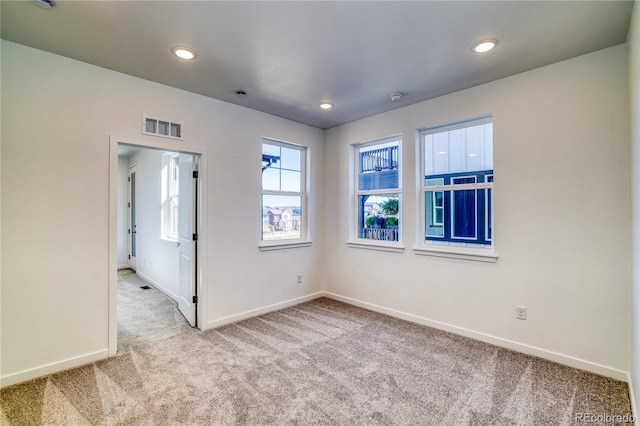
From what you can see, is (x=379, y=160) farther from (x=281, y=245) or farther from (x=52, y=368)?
(x=52, y=368)

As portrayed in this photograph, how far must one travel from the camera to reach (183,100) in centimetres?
332

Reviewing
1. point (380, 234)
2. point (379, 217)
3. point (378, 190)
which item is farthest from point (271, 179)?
point (380, 234)

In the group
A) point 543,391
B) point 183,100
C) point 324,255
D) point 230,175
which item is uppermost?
point 183,100

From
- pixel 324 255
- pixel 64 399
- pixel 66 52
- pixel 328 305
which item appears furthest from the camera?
pixel 324 255

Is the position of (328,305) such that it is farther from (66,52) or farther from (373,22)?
(66,52)

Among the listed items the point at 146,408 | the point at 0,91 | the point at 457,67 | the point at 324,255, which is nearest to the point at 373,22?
the point at 457,67

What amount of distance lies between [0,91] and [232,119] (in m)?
1.99

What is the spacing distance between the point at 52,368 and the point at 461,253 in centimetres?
401

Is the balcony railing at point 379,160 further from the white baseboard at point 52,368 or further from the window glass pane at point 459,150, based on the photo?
the white baseboard at point 52,368

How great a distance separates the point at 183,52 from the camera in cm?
250

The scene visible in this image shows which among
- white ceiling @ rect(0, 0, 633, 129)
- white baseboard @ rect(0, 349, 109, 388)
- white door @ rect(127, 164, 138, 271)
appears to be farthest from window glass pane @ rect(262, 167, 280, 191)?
white door @ rect(127, 164, 138, 271)

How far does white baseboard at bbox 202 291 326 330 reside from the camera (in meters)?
3.55

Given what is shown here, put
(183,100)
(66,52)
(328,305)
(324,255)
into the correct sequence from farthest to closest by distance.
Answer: (324,255) → (328,305) → (183,100) → (66,52)

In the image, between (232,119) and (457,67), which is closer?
(457,67)
